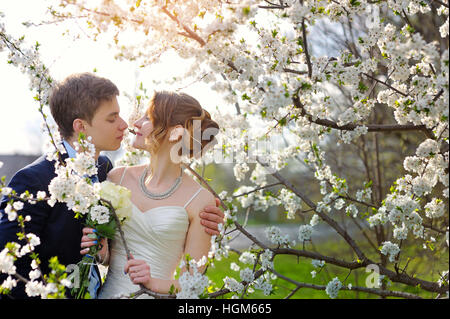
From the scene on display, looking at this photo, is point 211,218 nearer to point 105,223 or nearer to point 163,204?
point 163,204

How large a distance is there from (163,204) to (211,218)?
0.30 meters

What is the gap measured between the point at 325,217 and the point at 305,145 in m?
0.74

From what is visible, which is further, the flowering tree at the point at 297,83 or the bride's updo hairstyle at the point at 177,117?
the bride's updo hairstyle at the point at 177,117

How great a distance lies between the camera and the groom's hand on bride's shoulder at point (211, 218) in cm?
246

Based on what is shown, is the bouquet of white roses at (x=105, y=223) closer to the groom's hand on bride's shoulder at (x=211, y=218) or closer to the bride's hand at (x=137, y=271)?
the bride's hand at (x=137, y=271)

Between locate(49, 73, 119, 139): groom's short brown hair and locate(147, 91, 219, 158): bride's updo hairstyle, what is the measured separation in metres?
0.29

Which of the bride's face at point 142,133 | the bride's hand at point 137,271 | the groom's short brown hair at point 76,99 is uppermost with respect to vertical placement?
the groom's short brown hair at point 76,99

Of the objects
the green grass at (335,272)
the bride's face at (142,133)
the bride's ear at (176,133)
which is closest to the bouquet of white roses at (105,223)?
the bride's face at (142,133)

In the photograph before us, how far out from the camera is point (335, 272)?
21.1 feet

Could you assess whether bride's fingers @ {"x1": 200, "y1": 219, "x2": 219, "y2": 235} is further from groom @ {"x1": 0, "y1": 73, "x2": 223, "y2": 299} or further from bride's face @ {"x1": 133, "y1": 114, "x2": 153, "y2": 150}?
bride's face @ {"x1": 133, "y1": 114, "x2": 153, "y2": 150}

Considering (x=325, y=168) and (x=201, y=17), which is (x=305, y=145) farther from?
(x=201, y=17)

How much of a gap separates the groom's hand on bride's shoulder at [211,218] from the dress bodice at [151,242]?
0.36ft

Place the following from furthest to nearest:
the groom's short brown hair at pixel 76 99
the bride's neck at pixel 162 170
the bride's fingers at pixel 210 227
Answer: the bride's neck at pixel 162 170 < the groom's short brown hair at pixel 76 99 < the bride's fingers at pixel 210 227

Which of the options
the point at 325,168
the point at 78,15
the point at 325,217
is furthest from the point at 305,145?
the point at 78,15
